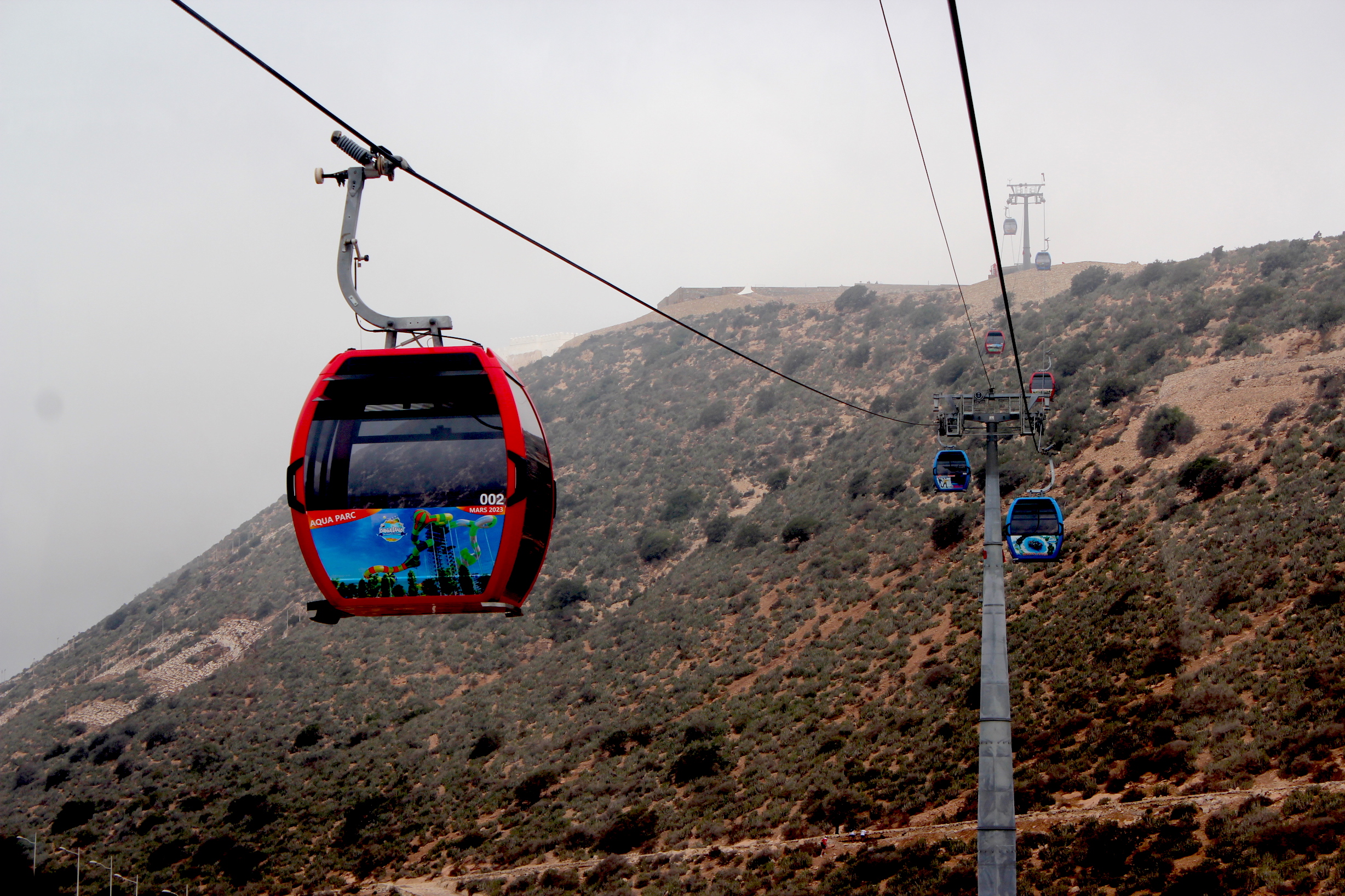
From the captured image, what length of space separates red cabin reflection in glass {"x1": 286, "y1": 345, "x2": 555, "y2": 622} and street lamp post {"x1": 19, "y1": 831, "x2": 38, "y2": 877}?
45.9 metres

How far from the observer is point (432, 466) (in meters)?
11.5

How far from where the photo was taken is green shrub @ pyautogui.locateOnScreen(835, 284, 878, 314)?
9500 centimetres

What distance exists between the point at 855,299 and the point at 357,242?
86646 millimetres

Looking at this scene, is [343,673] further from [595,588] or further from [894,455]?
[894,455]

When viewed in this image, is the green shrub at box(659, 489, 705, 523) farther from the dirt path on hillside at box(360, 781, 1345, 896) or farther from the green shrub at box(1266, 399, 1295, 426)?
the green shrub at box(1266, 399, 1295, 426)

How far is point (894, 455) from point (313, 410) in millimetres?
56568

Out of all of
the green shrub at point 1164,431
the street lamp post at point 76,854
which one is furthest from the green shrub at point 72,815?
the green shrub at point 1164,431

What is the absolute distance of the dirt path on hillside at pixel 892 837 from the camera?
79.3ft

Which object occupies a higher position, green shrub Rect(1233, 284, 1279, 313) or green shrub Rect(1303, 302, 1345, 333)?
green shrub Rect(1233, 284, 1279, 313)

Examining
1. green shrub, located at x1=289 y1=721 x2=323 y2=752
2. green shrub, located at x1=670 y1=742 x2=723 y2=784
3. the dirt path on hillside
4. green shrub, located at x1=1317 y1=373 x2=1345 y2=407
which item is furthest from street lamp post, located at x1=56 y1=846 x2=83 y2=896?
green shrub, located at x1=1317 y1=373 x2=1345 y2=407

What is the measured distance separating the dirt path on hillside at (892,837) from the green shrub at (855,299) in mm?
67059

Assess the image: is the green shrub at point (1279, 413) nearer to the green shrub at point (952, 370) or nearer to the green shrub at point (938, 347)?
→ the green shrub at point (952, 370)

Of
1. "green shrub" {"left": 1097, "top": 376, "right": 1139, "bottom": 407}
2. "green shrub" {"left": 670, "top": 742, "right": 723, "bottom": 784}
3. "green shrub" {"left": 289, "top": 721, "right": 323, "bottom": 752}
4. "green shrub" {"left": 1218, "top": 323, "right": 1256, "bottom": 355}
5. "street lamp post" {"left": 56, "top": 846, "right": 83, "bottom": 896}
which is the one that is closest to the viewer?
"green shrub" {"left": 670, "top": 742, "right": 723, "bottom": 784}

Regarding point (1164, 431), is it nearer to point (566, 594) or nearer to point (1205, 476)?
point (1205, 476)
